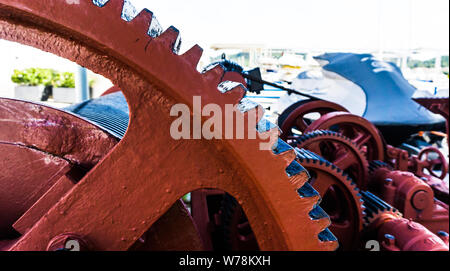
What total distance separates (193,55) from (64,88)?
1082 cm

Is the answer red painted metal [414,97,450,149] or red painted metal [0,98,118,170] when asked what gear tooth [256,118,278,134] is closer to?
red painted metal [0,98,118,170]

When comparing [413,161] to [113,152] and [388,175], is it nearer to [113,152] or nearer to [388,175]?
[388,175]

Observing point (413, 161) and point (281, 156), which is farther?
point (413, 161)

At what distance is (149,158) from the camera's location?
83 cm

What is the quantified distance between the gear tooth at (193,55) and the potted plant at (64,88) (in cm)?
1053

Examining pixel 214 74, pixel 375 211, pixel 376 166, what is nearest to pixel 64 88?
pixel 376 166

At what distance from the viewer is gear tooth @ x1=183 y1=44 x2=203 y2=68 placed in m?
0.78

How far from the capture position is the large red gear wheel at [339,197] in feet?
6.02

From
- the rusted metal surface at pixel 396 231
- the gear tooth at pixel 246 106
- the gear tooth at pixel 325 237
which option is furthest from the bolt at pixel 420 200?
the gear tooth at pixel 246 106

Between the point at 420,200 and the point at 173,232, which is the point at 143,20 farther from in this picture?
the point at 420,200

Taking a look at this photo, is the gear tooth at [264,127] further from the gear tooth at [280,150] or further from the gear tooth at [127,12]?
the gear tooth at [127,12]
